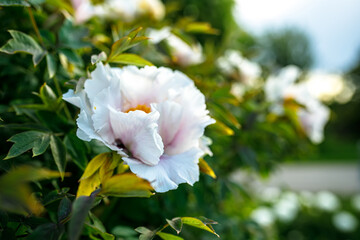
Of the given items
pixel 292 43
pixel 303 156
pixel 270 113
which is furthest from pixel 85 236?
pixel 292 43

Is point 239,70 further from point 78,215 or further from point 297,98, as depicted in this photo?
point 78,215

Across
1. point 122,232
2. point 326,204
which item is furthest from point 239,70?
point 326,204

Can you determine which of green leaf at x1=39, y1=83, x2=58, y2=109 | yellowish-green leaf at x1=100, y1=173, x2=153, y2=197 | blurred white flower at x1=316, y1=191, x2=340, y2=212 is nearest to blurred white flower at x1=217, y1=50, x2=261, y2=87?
green leaf at x1=39, y1=83, x2=58, y2=109

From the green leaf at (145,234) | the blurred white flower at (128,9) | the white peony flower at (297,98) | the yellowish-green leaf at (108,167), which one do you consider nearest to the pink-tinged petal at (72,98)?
the yellowish-green leaf at (108,167)

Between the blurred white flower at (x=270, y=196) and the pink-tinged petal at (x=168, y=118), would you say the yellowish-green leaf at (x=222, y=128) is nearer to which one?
the pink-tinged petal at (x=168, y=118)

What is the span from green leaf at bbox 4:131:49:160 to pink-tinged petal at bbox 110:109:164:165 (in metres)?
0.12

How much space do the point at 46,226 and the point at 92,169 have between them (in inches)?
3.9

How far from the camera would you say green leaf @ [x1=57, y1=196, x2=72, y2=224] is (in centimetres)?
43

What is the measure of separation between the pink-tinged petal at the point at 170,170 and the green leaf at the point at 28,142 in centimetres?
16

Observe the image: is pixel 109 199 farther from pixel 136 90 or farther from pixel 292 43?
pixel 292 43

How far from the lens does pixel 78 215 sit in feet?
1.24

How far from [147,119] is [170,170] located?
3.3 inches

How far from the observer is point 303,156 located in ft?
4.99

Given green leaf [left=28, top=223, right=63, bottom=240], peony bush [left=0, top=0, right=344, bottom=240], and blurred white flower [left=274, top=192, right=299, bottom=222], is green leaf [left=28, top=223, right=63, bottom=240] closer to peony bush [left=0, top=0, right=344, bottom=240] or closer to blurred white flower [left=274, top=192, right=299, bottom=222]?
peony bush [left=0, top=0, right=344, bottom=240]
